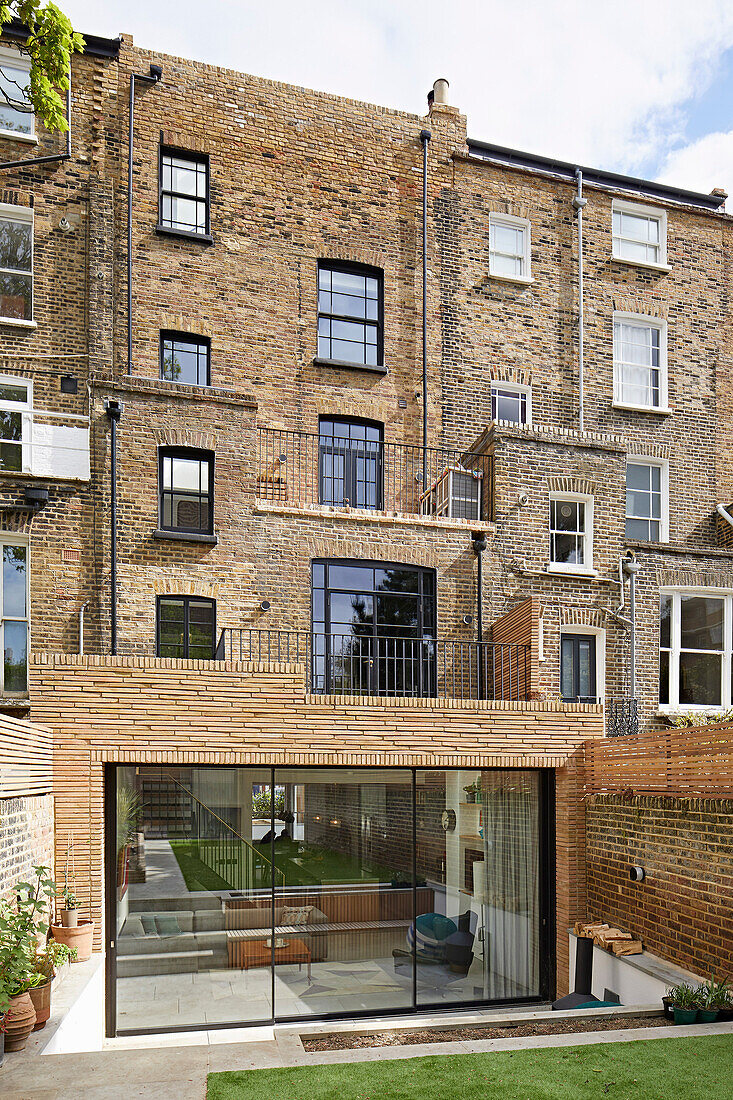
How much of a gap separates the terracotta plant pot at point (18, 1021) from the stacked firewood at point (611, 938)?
6416mm

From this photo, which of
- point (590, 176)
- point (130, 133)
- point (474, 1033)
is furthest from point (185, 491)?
point (590, 176)

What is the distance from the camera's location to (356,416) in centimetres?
1656

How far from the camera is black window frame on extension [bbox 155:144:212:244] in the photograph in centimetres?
1559

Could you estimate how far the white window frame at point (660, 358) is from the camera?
1861cm

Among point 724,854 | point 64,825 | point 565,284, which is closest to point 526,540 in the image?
point 565,284

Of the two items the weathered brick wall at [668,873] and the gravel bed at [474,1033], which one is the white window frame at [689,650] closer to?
the weathered brick wall at [668,873]

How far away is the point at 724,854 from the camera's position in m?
8.78

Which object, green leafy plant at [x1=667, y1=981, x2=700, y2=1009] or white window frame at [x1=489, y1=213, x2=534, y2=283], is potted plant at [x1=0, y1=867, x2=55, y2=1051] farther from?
white window frame at [x1=489, y1=213, x2=534, y2=283]

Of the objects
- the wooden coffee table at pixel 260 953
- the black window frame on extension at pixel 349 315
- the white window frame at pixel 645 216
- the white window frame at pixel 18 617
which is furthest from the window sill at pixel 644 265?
the wooden coffee table at pixel 260 953

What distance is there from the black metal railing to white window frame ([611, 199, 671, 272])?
9090 mm

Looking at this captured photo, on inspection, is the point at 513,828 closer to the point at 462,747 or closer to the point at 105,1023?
the point at 462,747

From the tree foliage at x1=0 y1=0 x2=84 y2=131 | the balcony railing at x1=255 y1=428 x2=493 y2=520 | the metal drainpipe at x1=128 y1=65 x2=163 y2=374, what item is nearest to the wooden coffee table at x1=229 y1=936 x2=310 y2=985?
the balcony railing at x1=255 y1=428 x2=493 y2=520

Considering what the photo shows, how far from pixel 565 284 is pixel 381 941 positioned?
13.0m

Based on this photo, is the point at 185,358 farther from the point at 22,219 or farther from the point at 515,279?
the point at 515,279
